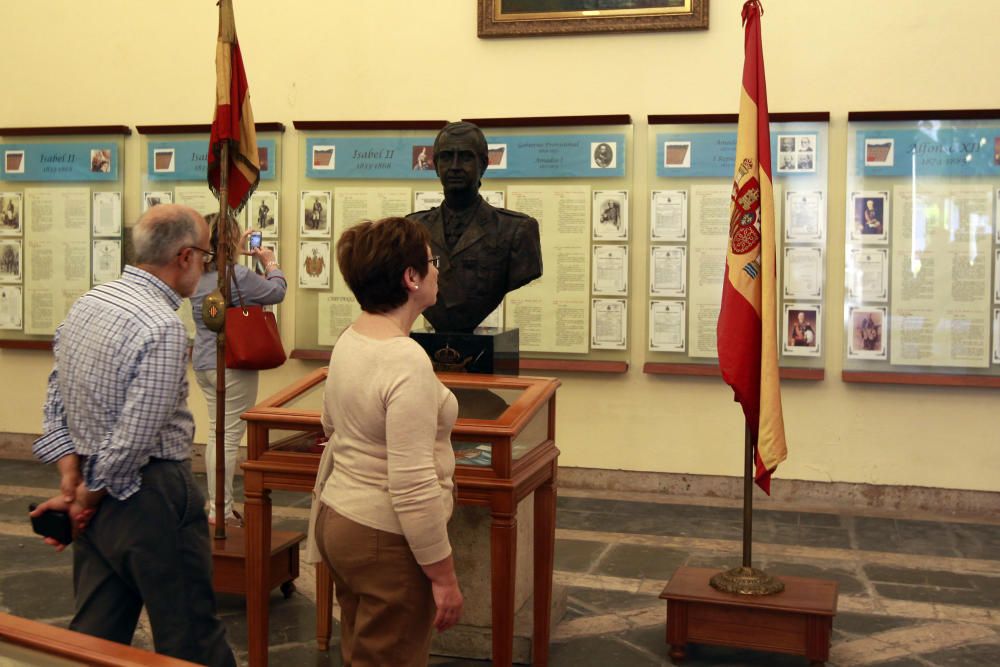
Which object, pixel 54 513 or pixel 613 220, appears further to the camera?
pixel 613 220

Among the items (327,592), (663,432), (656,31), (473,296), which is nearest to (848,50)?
(656,31)

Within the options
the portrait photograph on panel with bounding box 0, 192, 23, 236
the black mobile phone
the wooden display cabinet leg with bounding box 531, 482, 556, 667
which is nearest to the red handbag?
the wooden display cabinet leg with bounding box 531, 482, 556, 667

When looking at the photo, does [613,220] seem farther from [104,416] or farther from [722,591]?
[104,416]

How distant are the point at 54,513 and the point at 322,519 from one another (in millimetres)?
731

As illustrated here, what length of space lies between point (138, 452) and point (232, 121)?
2.54 metres

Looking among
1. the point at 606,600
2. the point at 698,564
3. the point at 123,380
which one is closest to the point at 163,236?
the point at 123,380

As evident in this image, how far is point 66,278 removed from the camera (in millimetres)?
8336

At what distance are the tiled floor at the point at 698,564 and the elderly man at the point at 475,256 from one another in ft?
4.48

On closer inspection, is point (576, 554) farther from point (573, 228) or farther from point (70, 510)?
point (70, 510)

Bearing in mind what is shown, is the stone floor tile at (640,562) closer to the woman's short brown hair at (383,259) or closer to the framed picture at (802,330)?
the framed picture at (802,330)

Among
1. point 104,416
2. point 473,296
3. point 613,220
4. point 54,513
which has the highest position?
point 613,220

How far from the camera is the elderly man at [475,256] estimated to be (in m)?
4.95

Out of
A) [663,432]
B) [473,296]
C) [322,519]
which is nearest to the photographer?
[322,519]

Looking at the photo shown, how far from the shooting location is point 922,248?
22.5ft
